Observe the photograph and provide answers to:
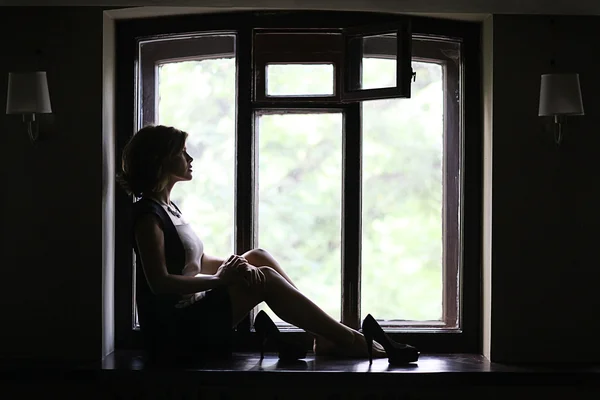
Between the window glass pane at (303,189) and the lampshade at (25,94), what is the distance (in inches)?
39.7

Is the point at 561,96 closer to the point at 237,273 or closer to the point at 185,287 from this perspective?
the point at 237,273

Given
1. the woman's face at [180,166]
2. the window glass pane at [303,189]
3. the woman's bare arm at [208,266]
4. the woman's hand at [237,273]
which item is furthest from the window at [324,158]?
the woman's hand at [237,273]

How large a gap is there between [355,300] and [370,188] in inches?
21.0

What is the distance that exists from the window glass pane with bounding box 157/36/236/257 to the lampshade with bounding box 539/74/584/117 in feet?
4.65

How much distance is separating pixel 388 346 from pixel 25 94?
1.87 meters

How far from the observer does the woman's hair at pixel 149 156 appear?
358 centimetres

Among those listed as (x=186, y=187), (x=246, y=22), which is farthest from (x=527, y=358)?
(x=246, y=22)

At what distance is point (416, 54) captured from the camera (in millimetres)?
3918

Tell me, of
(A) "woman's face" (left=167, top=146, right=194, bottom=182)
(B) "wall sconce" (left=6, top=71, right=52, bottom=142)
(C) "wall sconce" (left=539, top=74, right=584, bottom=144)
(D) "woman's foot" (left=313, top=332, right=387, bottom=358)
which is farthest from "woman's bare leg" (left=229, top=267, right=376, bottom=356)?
(C) "wall sconce" (left=539, top=74, right=584, bottom=144)

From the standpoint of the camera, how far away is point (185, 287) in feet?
11.4

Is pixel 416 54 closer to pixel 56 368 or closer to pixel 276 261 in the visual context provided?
pixel 276 261

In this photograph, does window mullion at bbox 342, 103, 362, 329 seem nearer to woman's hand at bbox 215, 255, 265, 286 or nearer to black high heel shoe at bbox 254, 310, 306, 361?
black high heel shoe at bbox 254, 310, 306, 361

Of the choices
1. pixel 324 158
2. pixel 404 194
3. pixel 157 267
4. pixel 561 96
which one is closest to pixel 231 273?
pixel 157 267

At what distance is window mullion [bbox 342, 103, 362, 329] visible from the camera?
3.90 meters
